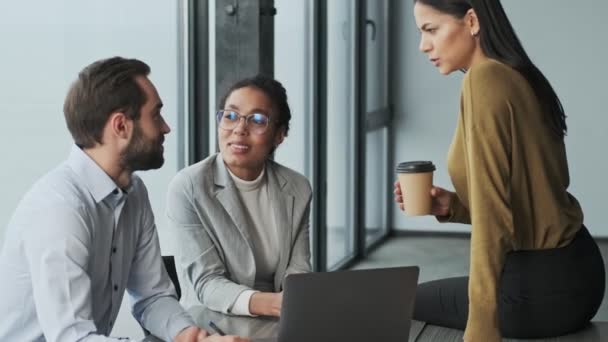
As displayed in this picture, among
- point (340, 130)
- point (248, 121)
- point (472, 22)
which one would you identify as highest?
point (472, 22)

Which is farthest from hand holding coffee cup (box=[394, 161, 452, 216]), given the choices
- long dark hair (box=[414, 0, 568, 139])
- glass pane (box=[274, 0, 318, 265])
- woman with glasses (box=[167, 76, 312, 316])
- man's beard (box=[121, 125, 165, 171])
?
glass pane (box=[274, 0, 318, 265])

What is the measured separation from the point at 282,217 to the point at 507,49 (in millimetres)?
792

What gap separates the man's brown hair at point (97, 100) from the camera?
2.25 meters

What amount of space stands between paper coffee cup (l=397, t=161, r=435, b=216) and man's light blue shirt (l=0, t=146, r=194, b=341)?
637 millimetres

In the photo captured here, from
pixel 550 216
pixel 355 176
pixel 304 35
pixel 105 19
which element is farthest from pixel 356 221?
pixel 550 216

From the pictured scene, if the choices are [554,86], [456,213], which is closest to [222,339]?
[456,213]

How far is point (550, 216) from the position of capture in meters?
2.67

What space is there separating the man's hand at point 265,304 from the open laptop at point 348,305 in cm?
52

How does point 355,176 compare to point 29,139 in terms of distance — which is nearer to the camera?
point 29,139

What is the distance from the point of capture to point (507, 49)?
106 inches

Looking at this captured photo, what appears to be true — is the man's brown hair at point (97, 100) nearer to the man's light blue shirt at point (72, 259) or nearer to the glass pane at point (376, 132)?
the man's light blue shirt at point (72, 259)

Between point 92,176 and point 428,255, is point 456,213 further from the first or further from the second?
point 428,255

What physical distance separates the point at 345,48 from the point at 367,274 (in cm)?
437

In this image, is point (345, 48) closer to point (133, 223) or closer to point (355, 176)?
point (355, 176)
